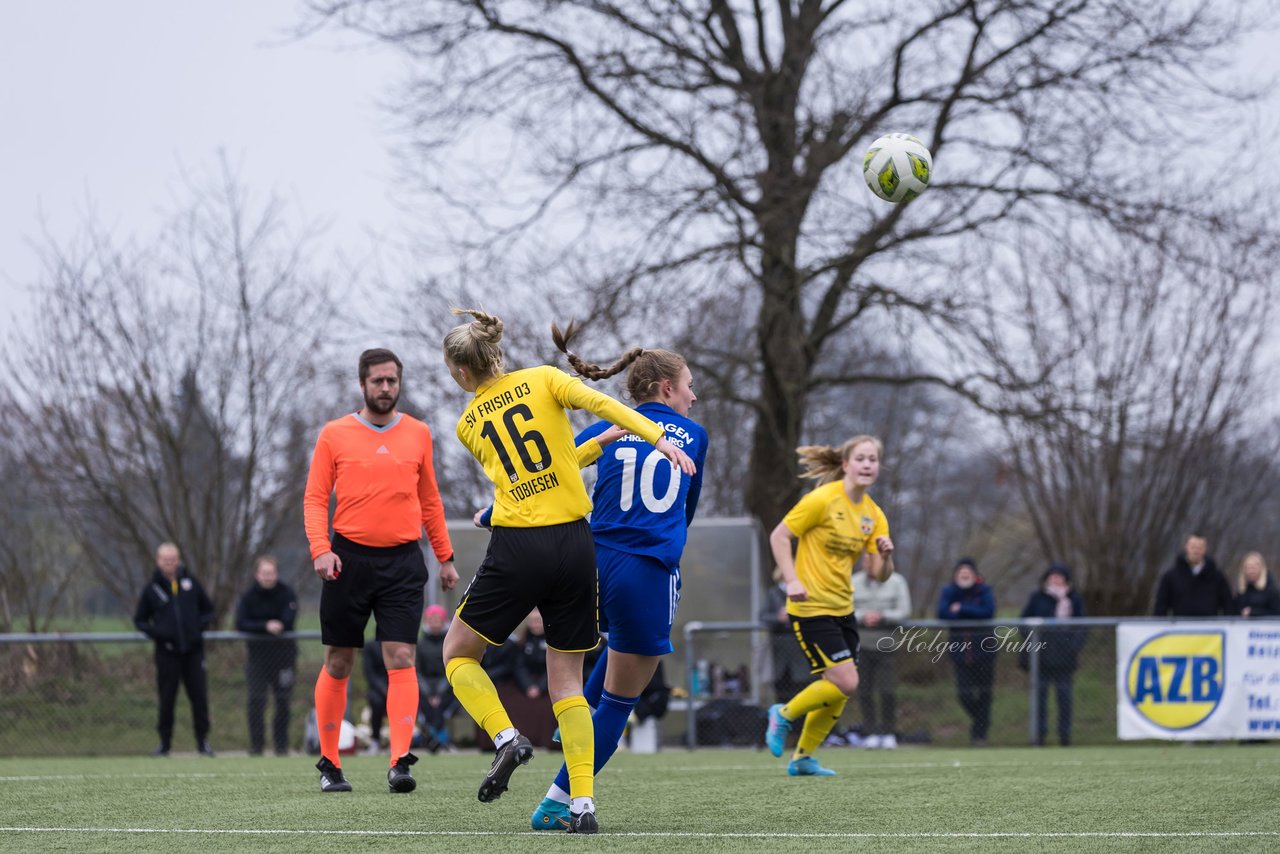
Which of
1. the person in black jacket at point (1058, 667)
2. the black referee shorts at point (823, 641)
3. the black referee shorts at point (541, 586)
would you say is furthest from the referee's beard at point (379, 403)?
the person in black jacket at point (1058, 667)

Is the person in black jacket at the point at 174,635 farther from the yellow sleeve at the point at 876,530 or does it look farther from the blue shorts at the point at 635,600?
the blue shorts at the point at 635,600

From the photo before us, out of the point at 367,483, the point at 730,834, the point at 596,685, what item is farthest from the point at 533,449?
the point at 367,483

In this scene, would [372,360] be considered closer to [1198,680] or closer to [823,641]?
[823,641]

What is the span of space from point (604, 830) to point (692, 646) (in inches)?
319

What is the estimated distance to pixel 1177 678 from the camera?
41.1 feet

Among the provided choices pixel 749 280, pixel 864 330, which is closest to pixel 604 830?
pixel 749 280

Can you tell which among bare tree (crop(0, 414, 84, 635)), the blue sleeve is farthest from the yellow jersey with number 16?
bare tree (crop(0, 414, 84, 635))

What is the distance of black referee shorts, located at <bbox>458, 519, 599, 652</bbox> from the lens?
534cm

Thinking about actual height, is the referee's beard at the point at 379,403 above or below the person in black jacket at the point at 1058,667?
above

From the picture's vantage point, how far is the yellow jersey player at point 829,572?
8.57 metres

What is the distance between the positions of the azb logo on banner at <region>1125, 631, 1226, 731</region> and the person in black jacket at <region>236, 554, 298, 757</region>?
7.39 metres

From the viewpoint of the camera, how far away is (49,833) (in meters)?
5.43

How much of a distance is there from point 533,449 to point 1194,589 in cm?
993

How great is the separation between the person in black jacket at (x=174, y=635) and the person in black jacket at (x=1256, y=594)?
9202mm
